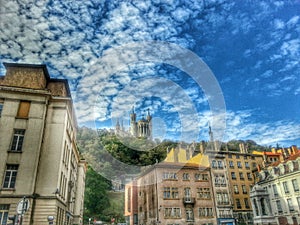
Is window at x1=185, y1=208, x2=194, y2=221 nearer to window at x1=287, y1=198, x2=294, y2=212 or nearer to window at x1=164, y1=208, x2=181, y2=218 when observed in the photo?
window at x1=164, y1=208, x2=181, y2=218

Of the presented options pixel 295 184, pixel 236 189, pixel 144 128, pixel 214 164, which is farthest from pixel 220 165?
pixel 144 128

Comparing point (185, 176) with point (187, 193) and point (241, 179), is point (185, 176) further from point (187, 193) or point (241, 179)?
point (241, 179)

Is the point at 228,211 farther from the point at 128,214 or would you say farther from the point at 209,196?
the point at 128,214

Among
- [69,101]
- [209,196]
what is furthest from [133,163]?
[69,101]

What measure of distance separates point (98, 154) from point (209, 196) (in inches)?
992

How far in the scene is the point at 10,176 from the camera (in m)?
19.5

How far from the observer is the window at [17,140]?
20.5 metres

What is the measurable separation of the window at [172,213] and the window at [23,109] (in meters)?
27.6

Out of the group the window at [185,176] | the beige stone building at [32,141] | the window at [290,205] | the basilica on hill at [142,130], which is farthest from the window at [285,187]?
the beige stone building at [32,141]

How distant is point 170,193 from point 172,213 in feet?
10.3

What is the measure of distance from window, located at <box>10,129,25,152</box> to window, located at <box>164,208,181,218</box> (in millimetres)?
26811

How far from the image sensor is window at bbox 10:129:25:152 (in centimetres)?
2048

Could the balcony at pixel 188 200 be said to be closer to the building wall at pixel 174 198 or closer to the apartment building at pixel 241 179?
the building wall at pixel 174 198

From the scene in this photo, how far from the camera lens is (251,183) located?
53750 millimetres
